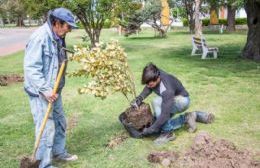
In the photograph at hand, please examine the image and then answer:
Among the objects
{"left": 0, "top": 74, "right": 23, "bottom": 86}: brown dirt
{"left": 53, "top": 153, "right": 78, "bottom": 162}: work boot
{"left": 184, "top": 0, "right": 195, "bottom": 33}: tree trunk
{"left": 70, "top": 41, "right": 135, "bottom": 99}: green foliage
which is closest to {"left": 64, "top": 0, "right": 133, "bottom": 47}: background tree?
{"left": 0, "top": 74, "right": 23, "bottom": 86}: brown dirt

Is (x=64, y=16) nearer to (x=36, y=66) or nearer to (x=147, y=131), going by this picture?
(x=36, y=66)

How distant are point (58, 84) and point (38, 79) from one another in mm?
276

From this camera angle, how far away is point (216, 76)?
12.7m

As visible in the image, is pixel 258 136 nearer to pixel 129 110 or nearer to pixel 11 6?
pixel 129 110

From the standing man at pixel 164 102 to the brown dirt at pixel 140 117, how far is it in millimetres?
83

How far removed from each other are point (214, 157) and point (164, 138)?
3.26 feet

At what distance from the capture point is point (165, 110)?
634 cm

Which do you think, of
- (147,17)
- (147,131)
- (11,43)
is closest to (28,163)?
(147,131)

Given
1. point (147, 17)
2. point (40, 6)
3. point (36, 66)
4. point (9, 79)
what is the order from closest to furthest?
point (36, 66) < point (9, 79) < point (40, 6) < point (147, 17)

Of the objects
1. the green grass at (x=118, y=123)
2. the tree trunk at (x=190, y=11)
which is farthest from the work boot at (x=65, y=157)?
the tree trunk at (x=190, y=11)

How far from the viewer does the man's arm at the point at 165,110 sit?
632 cm

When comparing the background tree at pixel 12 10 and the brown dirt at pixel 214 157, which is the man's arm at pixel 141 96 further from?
the background tree at pixel 12 10

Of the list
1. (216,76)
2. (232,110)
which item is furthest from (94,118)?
(216,76)

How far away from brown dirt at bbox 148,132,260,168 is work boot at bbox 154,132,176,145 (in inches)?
17.7
